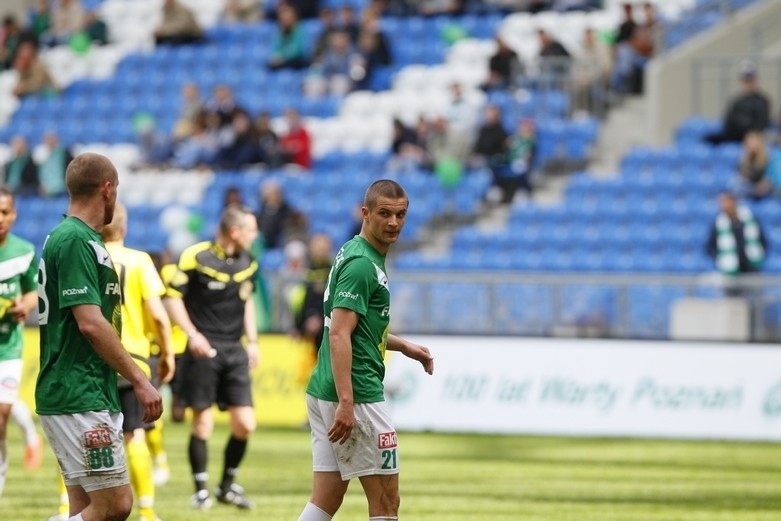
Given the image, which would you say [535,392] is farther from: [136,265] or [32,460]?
[136,265]

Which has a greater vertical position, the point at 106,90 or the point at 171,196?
the point at 106,90

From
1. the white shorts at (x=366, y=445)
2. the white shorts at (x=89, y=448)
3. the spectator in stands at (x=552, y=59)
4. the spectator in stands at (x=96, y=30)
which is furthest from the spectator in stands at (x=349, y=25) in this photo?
the white shorts at (x=89, y=448)

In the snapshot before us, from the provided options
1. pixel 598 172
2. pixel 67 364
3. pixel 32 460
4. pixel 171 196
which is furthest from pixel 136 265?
pixel 171 196

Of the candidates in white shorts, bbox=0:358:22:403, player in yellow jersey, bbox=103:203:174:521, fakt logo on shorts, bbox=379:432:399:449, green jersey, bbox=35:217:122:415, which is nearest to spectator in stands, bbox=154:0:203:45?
player in yellow jersey, bbox=103:203:174:521

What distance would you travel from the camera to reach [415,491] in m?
14.6

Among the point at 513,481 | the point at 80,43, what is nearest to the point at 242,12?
the point at 80,43

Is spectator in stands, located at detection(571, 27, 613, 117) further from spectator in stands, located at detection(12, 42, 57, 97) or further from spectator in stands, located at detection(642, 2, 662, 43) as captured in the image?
spectator in stands, located at detection(12, 42, 57, 97)

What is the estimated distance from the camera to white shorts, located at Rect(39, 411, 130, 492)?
25.6ft

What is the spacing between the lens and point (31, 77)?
33531mm

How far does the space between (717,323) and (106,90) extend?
17371 millimetres

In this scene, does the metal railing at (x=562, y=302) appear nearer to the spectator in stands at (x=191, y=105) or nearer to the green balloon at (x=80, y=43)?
the spectator in stands at (x=191, y=105)

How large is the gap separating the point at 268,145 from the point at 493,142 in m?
4.47

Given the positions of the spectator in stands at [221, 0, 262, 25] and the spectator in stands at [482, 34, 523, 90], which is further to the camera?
the spectator in stands at [221, 0, 262, 25]

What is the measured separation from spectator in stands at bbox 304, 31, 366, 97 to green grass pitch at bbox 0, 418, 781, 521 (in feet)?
35.6
